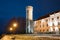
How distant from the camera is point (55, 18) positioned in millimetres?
30125

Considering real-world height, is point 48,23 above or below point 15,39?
above

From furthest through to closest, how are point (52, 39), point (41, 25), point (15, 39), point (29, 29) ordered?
1. point (41, 25)
2. point (29, 29)
3. point (15, 39)
4. point (52, 39)

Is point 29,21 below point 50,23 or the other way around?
below

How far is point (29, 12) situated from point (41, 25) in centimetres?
1700

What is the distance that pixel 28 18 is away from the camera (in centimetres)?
1942

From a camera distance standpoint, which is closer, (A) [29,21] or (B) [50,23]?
(A) [29,21]

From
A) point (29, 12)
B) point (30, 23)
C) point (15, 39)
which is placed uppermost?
point (29, 12)

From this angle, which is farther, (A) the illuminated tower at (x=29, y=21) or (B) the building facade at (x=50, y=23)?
(B) the building facade at (x=50, y=23)

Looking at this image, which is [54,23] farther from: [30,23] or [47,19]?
[30,23]

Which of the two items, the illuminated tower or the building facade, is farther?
the building facade

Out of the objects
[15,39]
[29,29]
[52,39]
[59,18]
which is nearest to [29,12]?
[29,29]

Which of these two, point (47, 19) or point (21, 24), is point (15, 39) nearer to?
point (47, 19)

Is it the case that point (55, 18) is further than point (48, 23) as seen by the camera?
No

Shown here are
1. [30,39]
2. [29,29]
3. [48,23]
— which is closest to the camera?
[30,39]
